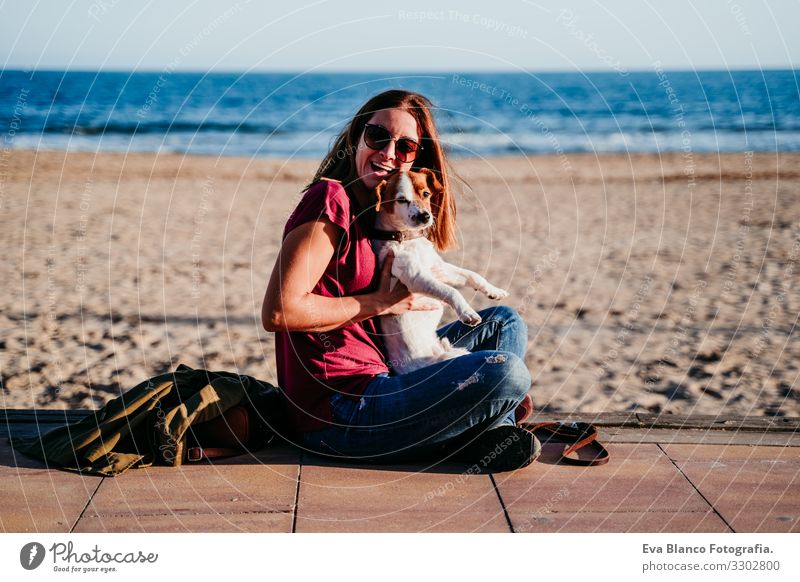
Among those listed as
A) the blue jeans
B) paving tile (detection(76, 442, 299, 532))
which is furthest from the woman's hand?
paving tile (detection(76, 442, 299, 532))

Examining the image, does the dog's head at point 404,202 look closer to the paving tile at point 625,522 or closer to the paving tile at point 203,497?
the paving tile at point 203,497

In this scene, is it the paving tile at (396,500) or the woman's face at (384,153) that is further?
the woman's face at (384,153)

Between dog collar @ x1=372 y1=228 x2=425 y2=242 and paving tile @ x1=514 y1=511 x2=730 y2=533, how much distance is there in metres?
1.32

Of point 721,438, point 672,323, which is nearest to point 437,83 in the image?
point 672,323

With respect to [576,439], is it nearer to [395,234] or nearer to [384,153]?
[395,234]

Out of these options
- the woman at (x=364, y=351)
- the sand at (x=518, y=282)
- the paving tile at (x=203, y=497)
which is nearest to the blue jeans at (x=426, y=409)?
the woman at (x=364, y=351)

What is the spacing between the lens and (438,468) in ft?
12.6

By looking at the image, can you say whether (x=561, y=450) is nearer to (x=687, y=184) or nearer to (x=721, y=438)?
(x=721, y=438)

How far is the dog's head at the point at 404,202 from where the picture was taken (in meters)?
3.66

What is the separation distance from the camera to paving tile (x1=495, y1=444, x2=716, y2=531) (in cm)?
346

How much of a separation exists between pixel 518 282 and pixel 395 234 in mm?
5227

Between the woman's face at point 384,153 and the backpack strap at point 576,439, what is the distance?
4.80ft

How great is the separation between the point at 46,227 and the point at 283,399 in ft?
27.4

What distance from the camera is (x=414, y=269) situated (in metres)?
3.74
